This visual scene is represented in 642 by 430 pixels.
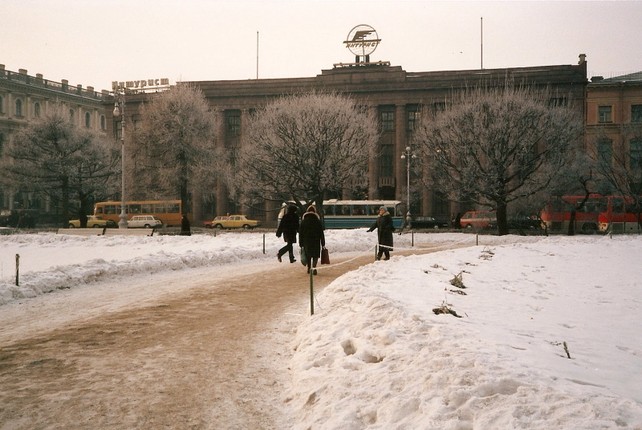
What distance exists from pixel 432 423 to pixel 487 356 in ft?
4.30

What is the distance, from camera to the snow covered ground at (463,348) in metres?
4.03

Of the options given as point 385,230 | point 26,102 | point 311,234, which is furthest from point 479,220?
point 26,102

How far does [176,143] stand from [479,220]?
2711cm

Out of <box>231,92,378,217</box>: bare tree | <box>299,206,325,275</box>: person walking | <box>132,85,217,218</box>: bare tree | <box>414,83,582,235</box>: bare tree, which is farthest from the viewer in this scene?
<box>132,85,217,218</box>: bare tree

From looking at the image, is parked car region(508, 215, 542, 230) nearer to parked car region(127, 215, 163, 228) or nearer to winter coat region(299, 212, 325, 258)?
winter coat region(299, 212, 325, 258)

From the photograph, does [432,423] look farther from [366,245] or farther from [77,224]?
[77,224]

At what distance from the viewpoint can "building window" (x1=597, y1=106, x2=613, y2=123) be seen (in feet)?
204

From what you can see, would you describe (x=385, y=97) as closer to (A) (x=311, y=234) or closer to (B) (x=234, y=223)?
(B) (x=234, y=223)

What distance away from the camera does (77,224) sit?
5500 cm

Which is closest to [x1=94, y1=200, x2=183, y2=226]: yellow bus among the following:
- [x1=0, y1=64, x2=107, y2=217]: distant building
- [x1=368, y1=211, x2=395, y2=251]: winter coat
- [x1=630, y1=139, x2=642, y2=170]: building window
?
[x1=0, y1=64, x2=107, y2=217]: distant building

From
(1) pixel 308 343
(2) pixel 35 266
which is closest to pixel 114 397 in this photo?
(1) pixel 308 343

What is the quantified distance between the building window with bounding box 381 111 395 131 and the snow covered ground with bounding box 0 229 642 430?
171 feet

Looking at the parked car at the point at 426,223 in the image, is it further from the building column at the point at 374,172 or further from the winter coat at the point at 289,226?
the winter coat at the point at 289,226

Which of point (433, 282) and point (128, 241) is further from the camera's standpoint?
point (128, 241)
